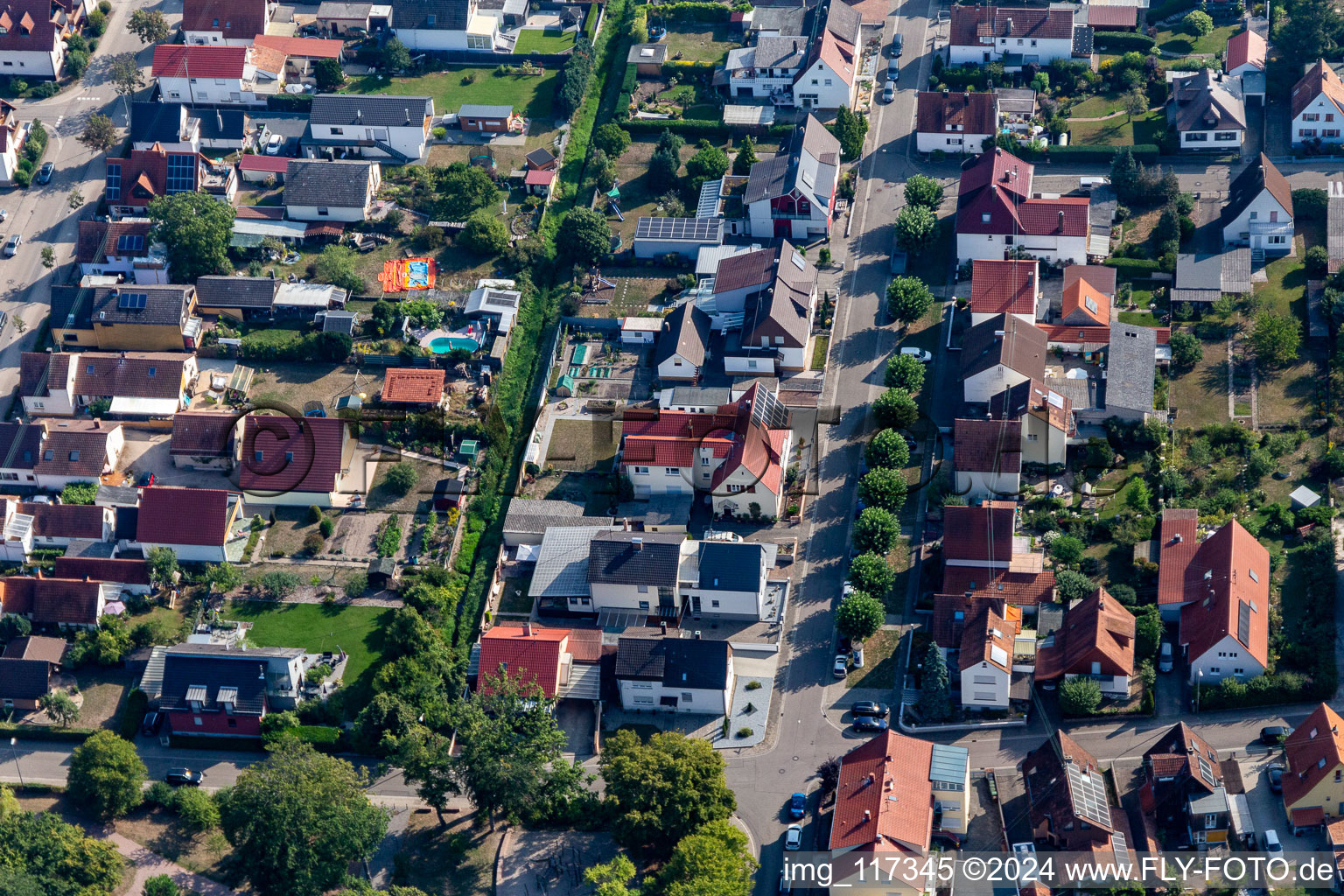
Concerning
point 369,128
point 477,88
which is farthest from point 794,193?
point 369,128

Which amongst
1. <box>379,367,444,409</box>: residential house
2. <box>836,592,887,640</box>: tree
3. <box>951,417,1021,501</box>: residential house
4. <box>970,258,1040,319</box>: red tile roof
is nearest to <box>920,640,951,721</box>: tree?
<box>836,592,887,640</box>: tree

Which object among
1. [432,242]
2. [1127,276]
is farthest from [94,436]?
[1127,276]

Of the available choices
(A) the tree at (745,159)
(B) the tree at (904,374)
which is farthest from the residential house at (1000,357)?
(A) the tree at (745,159)

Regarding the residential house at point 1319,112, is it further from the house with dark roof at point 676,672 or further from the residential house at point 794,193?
the house with dark roof at point 676,672

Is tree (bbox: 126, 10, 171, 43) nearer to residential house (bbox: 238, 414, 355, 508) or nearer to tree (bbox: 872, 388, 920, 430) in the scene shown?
residential house (bbox: 238, 414, 355, 508)

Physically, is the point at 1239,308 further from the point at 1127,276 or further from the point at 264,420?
the point at 264,420

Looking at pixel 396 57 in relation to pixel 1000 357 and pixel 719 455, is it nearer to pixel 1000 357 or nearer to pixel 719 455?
pixel 719 455
